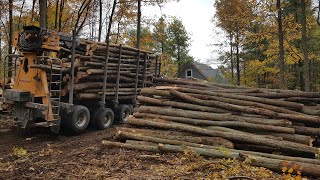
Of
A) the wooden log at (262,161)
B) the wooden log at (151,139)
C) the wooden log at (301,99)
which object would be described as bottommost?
the wooden log at (262,161)

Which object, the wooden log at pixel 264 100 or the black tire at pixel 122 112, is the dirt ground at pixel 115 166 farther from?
the black tire at pixel 122 112

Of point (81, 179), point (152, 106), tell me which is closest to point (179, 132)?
point (152, 106)

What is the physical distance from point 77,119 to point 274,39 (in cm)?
1696

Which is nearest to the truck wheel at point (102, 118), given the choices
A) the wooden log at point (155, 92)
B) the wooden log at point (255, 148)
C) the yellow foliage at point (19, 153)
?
the wooden log at point (155, 92)

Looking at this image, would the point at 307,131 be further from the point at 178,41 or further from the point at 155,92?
the point at 178,41

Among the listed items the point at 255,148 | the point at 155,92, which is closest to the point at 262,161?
the point at 255,148

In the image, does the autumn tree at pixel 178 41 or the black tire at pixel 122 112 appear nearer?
the black tire at pixel 122 112

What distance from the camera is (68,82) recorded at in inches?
439

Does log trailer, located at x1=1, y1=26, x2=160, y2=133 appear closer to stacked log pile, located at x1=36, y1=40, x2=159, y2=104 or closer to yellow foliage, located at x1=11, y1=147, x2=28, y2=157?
stacked log pile, located at x1=36, y1=40, x2=159, y2=104

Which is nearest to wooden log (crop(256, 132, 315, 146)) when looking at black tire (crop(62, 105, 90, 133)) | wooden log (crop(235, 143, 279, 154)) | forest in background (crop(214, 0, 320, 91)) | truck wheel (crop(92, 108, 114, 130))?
wooden log (crop(235, 143, 279, 154))

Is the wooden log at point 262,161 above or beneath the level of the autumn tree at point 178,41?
beneath

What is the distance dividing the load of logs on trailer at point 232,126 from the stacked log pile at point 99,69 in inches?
124

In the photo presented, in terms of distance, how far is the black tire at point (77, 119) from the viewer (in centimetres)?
1088

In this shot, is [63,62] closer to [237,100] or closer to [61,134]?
[61,134]
